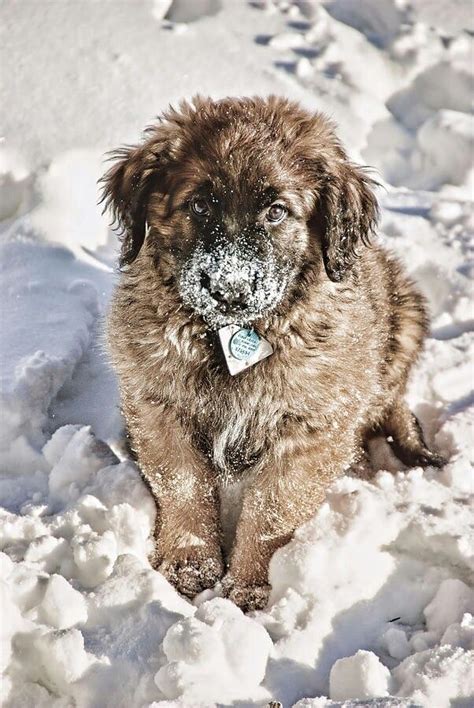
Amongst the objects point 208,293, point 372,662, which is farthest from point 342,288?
point 372,662

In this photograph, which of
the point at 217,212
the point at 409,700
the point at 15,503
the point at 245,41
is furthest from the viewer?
the point at 245,41

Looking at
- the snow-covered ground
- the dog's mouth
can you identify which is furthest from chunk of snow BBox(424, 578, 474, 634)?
the dog's mouth

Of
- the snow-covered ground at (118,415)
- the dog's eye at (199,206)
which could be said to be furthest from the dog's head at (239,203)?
the snow-covered ground at (118,415)

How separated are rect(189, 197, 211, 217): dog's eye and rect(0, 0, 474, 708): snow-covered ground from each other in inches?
40.4

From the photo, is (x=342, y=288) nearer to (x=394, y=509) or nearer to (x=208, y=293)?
(x=208, y=293)

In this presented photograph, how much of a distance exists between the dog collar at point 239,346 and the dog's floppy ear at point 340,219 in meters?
0.35

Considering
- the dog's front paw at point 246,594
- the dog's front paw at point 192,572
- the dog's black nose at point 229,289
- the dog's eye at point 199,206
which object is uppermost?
the dog's eye at point 199,206

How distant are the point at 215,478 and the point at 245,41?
13.0 feet

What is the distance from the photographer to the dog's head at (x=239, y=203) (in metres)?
2.69

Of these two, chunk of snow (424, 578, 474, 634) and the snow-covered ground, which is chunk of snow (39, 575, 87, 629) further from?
chunk of snow (424, 578, 474, 634)

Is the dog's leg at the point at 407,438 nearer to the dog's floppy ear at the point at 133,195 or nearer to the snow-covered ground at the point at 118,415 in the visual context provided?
the snow-covered ground at the point at 118,415

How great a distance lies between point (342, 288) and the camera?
308 cm

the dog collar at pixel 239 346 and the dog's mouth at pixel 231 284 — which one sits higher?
the dog's mouth at pixel 231 284

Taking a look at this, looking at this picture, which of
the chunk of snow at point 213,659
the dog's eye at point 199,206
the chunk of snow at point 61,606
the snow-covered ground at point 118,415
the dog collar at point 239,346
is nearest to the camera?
the chunk of snow at point 213,659
